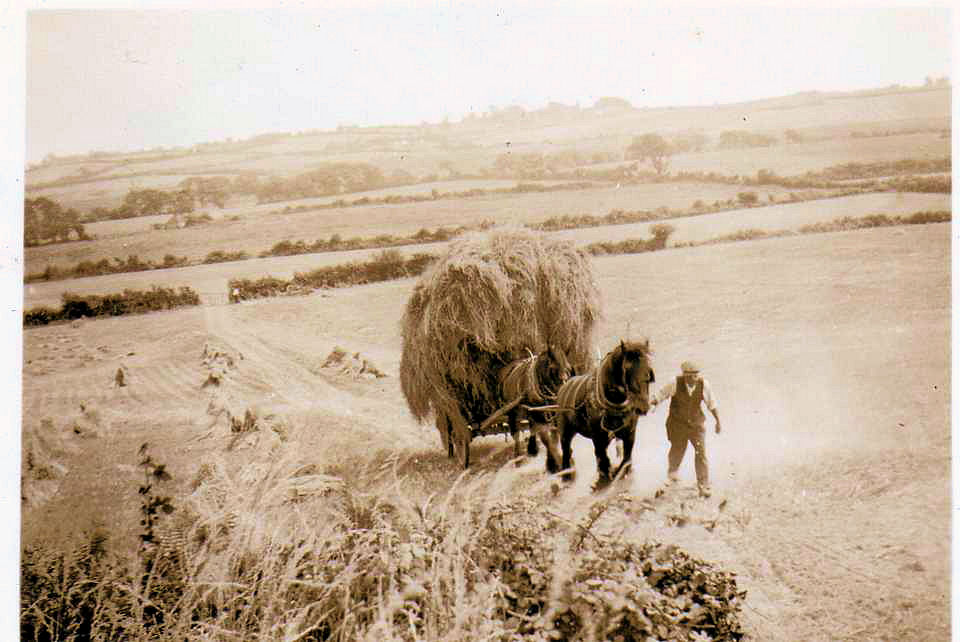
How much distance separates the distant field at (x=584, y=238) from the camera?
5.96m

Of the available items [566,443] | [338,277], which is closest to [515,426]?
[566,443]

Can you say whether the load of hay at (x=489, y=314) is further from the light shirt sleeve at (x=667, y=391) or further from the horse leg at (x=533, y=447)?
the light shirt sleeve at (x=667, y=391)

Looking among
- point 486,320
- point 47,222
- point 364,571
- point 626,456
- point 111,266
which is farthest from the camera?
point 111,266

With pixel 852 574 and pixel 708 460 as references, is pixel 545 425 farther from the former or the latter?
pixel 852 574

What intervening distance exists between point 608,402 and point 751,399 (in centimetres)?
→ 135

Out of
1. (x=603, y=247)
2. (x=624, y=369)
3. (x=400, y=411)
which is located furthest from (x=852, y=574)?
(x=400, y=411)

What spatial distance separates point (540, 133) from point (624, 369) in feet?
8.45

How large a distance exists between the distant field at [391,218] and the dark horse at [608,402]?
1.71 m

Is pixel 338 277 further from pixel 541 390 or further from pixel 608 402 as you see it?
pixel 608 402

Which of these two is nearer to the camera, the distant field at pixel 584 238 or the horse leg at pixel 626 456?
the horse leg at pixel 626 456

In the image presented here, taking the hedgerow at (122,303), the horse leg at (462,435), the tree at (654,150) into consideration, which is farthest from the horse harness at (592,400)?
the hedgerow at (122,303)

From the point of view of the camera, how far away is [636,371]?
179 inches

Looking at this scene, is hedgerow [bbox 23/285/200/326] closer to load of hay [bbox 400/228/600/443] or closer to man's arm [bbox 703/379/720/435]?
load of hay [bbox 400/228/600/443]

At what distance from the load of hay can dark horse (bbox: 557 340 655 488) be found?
61 cm
